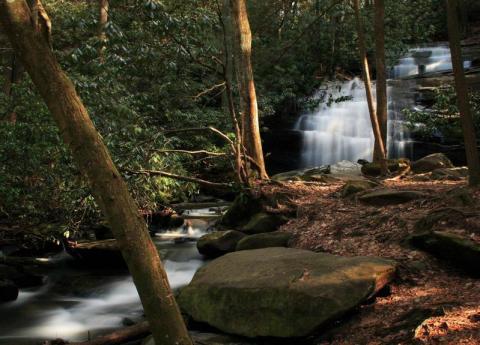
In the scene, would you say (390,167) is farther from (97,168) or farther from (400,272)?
(97,168)

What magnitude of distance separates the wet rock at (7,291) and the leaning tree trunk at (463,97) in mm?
8394

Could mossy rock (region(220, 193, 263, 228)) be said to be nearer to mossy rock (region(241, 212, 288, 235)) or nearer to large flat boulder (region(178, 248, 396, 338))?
mossy rock (region(241, 212, 288, 235))

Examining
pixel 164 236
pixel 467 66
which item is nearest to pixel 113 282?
pixel 164 236

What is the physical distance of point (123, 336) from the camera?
6.49 metres

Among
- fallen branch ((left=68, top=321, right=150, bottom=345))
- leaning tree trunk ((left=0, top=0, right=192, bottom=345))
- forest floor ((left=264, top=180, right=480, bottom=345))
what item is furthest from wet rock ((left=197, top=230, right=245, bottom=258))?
leaning tree trunk ((left=0, top=0, right=192, bottom=345))

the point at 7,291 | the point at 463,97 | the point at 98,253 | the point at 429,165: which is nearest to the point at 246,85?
the point at 98,253

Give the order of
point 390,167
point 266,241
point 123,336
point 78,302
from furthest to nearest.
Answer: point 390,167 < point 78,302 < point 266,241 < point 123,336

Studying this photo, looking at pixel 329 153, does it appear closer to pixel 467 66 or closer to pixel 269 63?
pixel 269 63

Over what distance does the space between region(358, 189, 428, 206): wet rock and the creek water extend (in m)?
3.92

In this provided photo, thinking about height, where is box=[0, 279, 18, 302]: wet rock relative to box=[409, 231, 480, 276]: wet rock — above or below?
below

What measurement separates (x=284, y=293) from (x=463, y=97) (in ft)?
16.3

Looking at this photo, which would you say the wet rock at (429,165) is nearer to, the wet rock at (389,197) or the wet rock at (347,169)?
the wet rock at (347,169)

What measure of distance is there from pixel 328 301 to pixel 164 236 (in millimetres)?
8613

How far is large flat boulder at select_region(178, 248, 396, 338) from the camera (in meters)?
5.45
